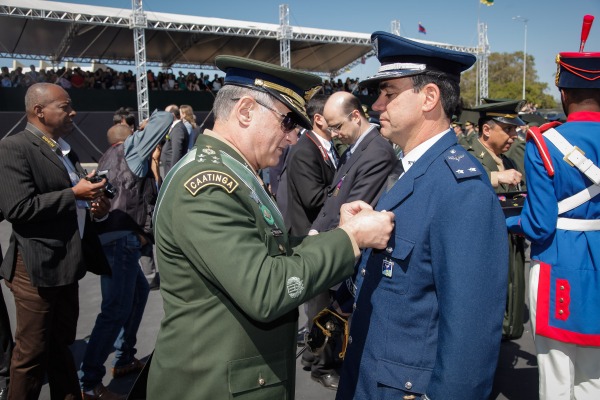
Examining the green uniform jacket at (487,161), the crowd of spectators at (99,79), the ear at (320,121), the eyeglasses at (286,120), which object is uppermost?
the crowd of spectators at (99,79)

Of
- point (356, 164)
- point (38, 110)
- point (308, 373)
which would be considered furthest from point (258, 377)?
point (308, 373)

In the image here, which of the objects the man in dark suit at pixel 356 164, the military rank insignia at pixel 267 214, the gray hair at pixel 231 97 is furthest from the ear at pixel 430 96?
the man in dark suit at pixel 356 164

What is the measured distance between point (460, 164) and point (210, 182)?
0.84 m

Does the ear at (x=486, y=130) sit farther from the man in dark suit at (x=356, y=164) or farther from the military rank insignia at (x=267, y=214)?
the military rank insignia at (x=267, y=214)

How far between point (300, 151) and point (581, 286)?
257 cm

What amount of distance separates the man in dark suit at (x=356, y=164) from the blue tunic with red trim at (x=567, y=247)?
1.23 m

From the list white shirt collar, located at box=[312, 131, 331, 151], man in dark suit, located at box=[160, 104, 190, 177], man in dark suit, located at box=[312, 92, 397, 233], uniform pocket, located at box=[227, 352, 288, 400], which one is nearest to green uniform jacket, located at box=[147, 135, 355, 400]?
uniform pocket, located at box=[227, 352, 288, 400]

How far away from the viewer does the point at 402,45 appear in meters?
1.75

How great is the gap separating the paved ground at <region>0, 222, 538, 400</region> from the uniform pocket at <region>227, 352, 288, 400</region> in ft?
7.21

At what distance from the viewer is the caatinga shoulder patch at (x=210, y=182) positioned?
1.45m

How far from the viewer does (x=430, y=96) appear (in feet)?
5.76

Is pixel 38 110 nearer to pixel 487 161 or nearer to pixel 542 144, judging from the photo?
pixel 542 144

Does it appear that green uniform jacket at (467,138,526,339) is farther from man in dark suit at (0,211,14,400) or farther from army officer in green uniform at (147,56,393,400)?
man in dark suit at (0,211,14,400)

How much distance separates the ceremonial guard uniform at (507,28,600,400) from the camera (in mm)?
2434
